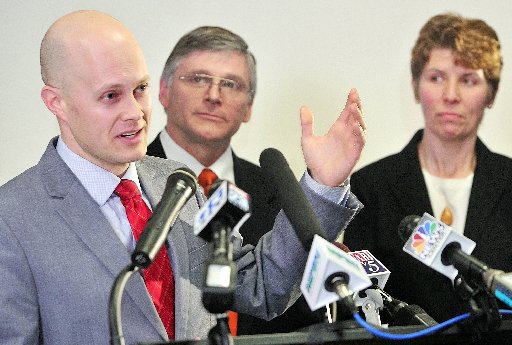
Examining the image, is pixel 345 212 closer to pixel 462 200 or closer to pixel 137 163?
pixel 137 163

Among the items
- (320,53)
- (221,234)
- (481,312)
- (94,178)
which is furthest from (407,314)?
(320,53)

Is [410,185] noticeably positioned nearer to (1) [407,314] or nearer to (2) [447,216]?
(2) [447,216]

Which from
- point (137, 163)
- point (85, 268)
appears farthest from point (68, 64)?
point (85, 268)

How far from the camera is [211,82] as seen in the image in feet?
9.39

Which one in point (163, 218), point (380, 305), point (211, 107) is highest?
point (211, 107)

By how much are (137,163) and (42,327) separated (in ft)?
1.45

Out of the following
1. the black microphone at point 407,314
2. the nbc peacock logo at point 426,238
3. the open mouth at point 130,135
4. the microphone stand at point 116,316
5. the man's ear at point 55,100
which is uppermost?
the man's ear at point 55,100

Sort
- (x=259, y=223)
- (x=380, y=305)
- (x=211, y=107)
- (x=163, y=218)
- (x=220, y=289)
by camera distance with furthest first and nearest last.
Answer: (x=211, y=107) → (x=259, y=223) → (x=380, y=305) → (x=163, y=218) → (x=220, y=289)

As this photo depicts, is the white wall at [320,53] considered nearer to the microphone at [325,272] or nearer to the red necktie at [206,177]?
the red necktie at [206,177]

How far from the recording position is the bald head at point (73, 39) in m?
1.79

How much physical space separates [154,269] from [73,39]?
1.62ft

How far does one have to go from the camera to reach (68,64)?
5.88ft

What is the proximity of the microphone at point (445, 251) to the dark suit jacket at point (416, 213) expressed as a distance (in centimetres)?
123

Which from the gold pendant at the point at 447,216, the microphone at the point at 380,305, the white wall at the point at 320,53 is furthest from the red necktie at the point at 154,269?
→ the white wall at the point at 320,53
